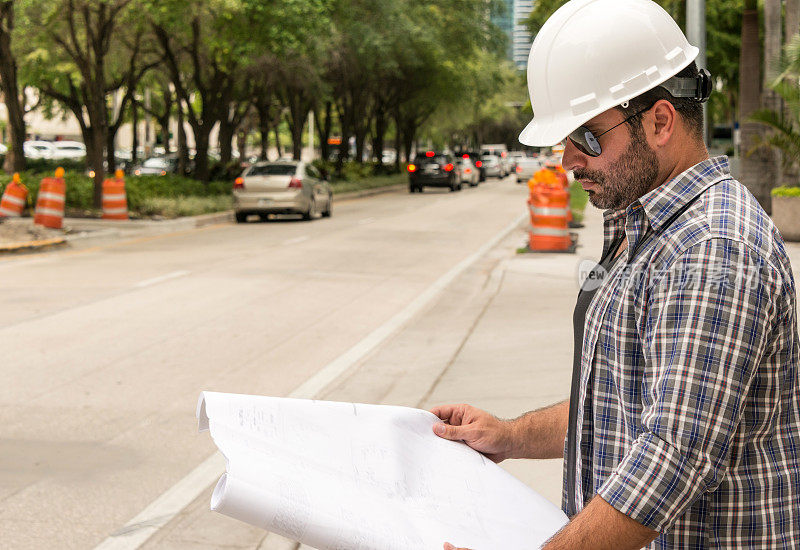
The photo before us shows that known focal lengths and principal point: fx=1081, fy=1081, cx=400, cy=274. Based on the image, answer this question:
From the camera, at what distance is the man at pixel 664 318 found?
154cm

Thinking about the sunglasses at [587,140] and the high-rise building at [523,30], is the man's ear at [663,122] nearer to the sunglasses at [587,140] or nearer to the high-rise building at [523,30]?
the sunglasses at [587,140]

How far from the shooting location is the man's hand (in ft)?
7.12

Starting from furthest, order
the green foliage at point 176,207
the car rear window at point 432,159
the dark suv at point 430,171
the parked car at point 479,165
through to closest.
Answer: the parked car at point 479,165
the car rear window at point 432,159
the dark suv at point 430,171
the green foliage at point 176,207

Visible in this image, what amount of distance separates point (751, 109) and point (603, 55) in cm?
2231

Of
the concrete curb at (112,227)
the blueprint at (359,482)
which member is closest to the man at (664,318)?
the blueprint at (359,482)

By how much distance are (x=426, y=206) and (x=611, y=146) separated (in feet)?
108

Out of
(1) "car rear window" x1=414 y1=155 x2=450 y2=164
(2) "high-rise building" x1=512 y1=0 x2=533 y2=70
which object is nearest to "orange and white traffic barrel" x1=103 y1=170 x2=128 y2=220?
(2) "high-rise building" x1=512 y1=0 x2=533 y2=70

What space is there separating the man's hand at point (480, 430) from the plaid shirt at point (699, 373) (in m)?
0.38

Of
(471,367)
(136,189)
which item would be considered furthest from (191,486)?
(136,189)

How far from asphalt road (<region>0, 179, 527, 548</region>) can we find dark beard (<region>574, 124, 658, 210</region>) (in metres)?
3.68

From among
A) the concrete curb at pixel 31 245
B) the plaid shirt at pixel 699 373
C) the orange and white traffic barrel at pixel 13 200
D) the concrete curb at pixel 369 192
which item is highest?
the plaid shirt at pixel 699 373

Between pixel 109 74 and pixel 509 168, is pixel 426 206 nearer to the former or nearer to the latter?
pixel 109 74

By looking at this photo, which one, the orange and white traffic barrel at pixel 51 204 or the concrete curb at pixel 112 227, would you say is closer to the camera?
the concrete curb at pixel 112 227

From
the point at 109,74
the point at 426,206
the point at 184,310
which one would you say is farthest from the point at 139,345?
the point at 109,74
